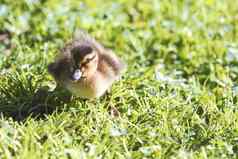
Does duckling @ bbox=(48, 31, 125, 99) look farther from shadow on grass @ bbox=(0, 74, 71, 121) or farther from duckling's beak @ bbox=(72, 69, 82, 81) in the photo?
shadow on grass @ bbox=(0, 74, 71, 121)

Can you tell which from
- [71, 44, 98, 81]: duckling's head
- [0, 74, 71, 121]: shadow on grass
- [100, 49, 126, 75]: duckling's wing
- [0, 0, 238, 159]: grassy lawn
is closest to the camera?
[0, 0, 238, 159]: grassy lawn

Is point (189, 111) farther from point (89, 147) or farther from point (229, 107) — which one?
point (89, 147)

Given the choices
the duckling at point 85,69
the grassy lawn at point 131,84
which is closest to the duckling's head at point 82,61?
the duckling at point 85,69

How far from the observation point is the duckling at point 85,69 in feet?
14.5

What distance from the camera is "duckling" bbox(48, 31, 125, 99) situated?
4430 millimetres

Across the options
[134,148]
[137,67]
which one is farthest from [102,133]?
[137,67]

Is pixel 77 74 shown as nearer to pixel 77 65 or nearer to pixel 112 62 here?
pixel 77 65

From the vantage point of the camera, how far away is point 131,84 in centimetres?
511

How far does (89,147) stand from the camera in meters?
4.08

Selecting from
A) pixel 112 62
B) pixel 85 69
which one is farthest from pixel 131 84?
pixel 85 69

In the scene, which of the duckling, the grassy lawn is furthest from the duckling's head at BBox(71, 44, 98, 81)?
the grassy lawn

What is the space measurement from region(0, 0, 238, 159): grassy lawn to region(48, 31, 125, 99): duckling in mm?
135

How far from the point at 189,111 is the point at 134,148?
2.08 ft

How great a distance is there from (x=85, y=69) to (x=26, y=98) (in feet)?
1.71
